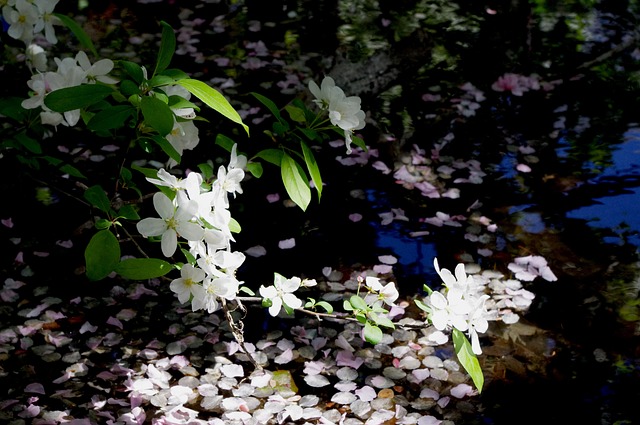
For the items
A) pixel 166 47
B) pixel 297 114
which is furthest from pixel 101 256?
pixel 297 114

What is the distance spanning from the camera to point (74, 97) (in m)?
1.44

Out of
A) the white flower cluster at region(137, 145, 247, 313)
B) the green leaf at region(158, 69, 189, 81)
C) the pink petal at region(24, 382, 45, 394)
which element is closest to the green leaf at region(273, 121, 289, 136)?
the white flower cluster at region(137, 145, 247, 313)

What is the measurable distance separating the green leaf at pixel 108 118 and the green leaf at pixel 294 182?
0.38 m

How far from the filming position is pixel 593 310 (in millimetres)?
2791

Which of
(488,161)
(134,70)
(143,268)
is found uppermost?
(134,70)

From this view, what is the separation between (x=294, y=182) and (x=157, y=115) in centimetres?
40

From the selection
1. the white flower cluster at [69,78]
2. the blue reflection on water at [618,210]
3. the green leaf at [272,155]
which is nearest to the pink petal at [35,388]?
the white flower cluster at [69,78]

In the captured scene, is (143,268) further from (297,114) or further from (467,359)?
(467,359)

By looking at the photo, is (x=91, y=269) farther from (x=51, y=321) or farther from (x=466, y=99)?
(x=466, y=99)

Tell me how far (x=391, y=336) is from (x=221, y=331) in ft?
2.14

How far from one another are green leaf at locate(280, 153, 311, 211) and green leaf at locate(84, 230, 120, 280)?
0.41 metres

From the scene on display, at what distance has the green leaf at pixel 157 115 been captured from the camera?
1.39 meters

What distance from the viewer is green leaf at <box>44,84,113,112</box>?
143 cm

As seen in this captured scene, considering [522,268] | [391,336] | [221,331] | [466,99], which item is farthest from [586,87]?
[221,331]
